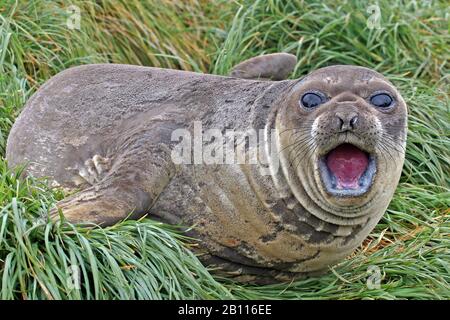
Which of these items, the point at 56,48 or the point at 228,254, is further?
the point at 56,48

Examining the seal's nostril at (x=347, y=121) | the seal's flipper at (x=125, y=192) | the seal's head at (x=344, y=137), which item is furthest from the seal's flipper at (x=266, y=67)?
the seal's nostril at (x=347, y=121)

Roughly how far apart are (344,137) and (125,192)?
3.51ft

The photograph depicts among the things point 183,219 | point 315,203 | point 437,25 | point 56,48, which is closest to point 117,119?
point 183,219

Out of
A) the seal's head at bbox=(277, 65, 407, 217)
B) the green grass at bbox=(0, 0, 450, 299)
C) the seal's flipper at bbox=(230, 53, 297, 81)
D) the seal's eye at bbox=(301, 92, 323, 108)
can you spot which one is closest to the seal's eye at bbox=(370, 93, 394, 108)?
the seal's head at bbox=(277, 65, 407, 217)

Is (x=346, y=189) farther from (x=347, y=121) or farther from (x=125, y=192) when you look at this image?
(x=125, y=192)

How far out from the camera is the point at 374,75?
536cm

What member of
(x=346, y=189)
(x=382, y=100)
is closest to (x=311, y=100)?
(x=382, y=100)

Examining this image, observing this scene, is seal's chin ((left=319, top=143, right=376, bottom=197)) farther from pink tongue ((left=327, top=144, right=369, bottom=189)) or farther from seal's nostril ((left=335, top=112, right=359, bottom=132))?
seal's nostril ((left=335, top=112, right=359, bottom=132))

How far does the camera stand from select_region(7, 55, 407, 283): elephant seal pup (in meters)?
5.15

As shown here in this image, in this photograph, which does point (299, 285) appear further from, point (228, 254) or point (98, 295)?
point (98, 295)

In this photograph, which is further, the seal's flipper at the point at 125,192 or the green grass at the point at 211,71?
the seal's flipper at the point at 125,192

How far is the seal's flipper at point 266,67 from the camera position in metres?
6.91

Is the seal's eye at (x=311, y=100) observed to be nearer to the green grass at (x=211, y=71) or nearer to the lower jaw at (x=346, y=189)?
the lower jaw at (x=346, y=189)
